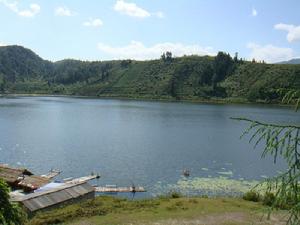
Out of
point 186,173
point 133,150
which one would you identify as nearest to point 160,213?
point 186,173

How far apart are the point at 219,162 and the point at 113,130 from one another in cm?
5422

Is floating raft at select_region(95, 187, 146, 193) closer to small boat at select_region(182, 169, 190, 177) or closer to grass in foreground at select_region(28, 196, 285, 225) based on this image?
small boat at select_region(182, 169, 190, 177)

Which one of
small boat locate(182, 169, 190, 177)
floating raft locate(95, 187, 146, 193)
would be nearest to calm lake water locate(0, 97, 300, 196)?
small boat locate(182, 169, 190, 177)

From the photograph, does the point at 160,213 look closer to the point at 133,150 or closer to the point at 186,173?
the point at 186,173

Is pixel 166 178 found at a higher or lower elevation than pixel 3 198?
lower

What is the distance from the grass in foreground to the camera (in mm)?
32969

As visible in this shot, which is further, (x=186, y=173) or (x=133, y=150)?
(x=133, y=150)

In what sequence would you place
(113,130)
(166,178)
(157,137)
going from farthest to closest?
(113,130)
(157,137)
(166,178)

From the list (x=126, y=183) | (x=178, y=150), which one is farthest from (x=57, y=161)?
(x=178, y=150)

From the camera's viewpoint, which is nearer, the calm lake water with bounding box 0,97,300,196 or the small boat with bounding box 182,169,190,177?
the small boat with bounding box 182,169,190,177

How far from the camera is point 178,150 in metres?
94.4

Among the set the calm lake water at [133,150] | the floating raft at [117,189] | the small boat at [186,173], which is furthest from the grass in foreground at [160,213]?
the small boat at [186,173]

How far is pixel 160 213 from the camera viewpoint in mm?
35406

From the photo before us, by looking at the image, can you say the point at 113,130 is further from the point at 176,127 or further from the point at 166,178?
the point at 166,178
